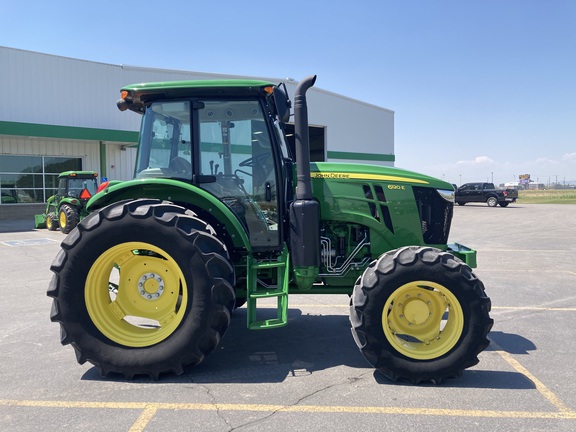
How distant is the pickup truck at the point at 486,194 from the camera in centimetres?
2969

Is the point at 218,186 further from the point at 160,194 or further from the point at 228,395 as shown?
the point at 228,395

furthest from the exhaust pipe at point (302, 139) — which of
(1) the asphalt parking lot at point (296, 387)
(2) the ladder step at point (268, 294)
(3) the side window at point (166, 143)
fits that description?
(1) the asphalt parking lot at point (296, 387)

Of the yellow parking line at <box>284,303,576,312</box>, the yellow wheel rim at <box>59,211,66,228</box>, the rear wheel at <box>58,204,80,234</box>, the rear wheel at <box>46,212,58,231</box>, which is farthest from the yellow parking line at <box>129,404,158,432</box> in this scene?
the rear wheel at <box>46,212,58,231</box>

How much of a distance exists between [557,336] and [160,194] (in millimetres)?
4423

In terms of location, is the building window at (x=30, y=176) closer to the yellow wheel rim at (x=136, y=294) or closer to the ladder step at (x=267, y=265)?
the yellow wheel rim at (x=136, y=294)

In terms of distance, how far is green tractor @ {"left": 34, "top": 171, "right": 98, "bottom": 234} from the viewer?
15.2 m

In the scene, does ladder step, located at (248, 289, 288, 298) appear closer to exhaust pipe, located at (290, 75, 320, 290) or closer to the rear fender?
exhaust pipe, located at (290, 75, 320, 290)

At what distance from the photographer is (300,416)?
120 inches

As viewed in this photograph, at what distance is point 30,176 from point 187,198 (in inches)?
849

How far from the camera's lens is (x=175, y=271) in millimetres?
3809

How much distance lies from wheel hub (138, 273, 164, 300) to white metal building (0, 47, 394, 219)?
18.3 metres

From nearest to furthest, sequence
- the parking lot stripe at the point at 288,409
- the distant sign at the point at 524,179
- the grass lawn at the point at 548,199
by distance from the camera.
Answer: the parking lot stripe at the point at 288,409 → the grass lawn at the point at 548,199 → the distant sign at the point at 524,179

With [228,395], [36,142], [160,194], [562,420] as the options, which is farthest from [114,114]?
[562,420]

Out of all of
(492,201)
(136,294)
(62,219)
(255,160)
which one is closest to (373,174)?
(255,160)
